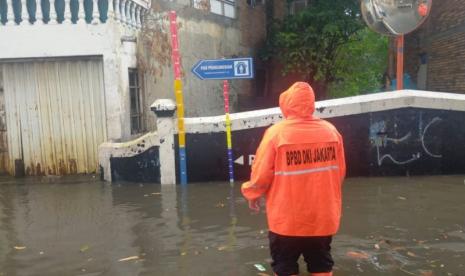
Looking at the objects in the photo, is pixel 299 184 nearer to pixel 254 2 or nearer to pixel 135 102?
pixel 135 102

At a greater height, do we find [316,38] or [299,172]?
[316,38]

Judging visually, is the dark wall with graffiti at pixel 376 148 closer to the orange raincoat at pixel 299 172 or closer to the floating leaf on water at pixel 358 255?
the floating leaf on water at pixel 358 255

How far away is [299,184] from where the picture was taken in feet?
10.2

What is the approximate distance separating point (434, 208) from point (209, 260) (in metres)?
2.99

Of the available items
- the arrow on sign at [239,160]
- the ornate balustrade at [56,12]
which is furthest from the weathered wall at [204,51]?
the arrow on sign at [239,160]

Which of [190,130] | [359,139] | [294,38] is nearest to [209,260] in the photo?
[190,130]

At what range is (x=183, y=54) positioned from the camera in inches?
440

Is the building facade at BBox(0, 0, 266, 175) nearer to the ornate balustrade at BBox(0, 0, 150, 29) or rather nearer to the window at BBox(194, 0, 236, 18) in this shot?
the ornate balustrade at BBox(0, 0, 150, 29)

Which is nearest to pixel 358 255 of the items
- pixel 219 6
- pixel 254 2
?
pixel 219 6

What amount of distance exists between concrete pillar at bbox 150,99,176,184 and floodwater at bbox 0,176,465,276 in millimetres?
269

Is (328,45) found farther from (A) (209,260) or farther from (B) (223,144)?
(A) (209,260)

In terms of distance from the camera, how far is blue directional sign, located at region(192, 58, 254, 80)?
7.27 metres

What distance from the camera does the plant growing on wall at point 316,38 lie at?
14711mm

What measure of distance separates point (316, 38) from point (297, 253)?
1241 cm
